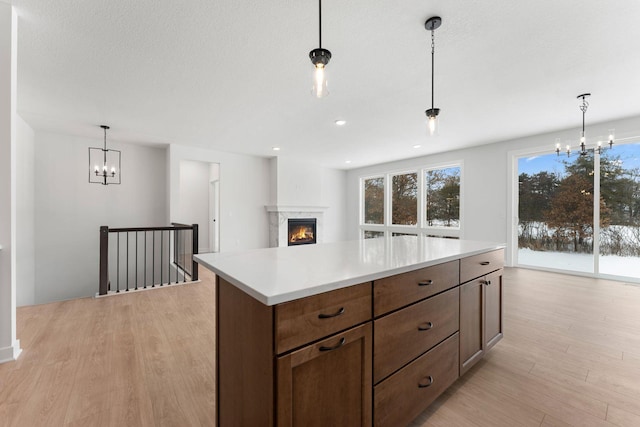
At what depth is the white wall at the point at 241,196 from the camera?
21.0 ft

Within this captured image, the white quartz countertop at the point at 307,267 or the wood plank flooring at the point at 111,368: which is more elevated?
the white quartz countertop at the point at 307,267

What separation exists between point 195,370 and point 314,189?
6.10 m

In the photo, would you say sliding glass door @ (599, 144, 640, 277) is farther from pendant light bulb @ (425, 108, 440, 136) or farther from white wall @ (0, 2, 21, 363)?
white wall @ (0, 2, 21, 363)

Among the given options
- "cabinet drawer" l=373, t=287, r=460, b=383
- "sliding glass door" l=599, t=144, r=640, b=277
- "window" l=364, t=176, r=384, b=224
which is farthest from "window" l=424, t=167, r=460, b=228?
"cabinet drawer" l=373, t=287, r=460, b=383

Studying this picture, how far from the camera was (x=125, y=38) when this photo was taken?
2.22 m

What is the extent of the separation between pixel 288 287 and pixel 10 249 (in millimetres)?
2459

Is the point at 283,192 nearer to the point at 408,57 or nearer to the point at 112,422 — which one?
the point at 408,57

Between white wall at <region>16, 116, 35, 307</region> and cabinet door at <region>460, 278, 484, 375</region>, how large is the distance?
18.7 ft

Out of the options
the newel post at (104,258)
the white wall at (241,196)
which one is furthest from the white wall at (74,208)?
the newel post at (104,258)

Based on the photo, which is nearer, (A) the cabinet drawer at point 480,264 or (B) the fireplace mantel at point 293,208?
(A) the cabinet drawer at point 480,264

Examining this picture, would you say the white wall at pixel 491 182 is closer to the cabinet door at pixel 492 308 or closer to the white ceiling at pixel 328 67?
the white ceiling at pixel 328 67

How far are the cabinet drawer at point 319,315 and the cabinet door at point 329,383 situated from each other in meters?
0.03

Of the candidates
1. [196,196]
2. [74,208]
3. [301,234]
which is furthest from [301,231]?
[74,208]

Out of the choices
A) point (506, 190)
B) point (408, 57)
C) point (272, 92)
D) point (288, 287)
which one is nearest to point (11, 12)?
point (272, 92)
